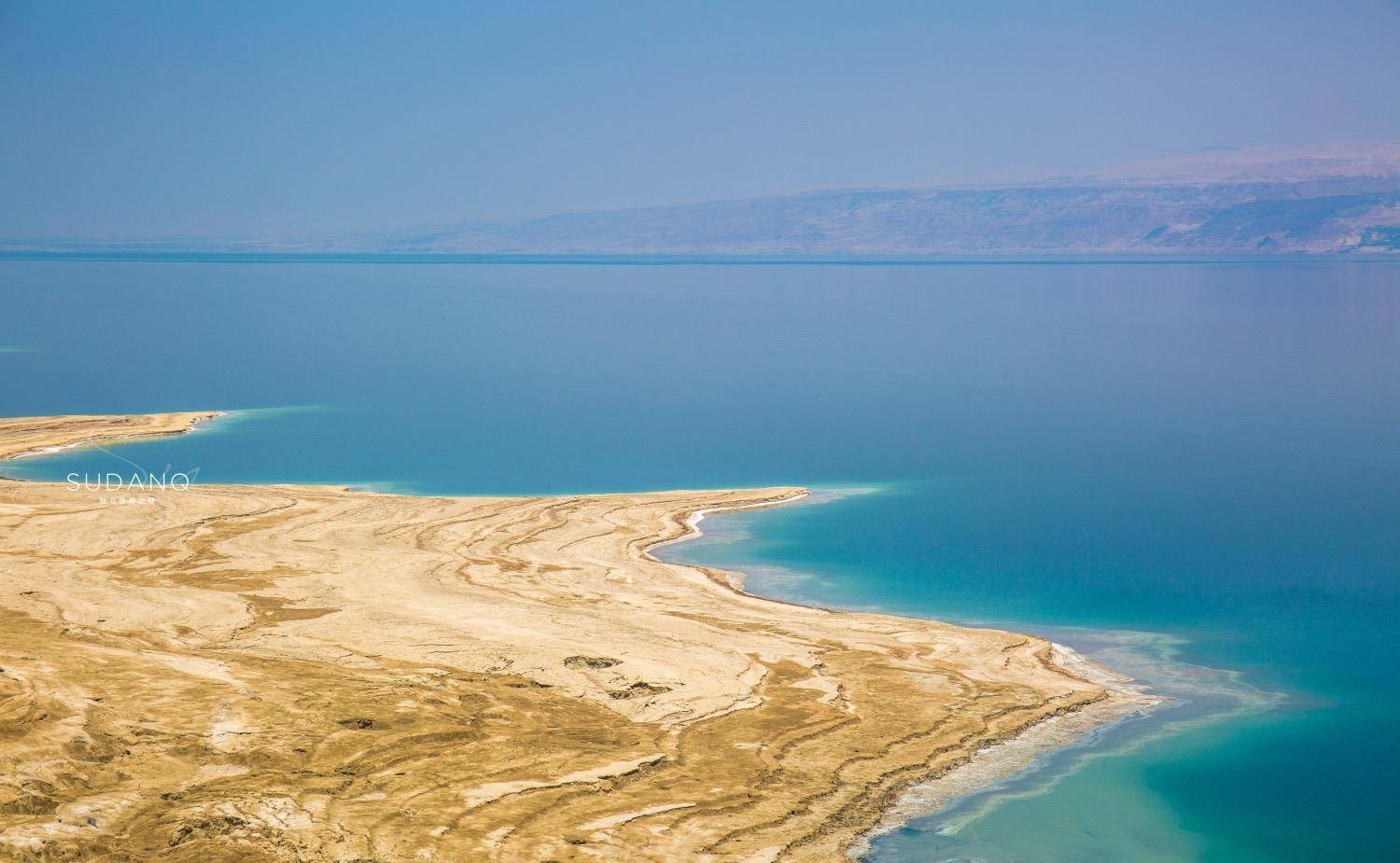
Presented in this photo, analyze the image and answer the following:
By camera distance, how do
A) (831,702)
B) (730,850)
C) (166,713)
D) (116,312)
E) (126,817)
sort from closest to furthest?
1. (126,817)
2. (730,850)
3. (166,713)
4. (831,702)
5. (116,312)

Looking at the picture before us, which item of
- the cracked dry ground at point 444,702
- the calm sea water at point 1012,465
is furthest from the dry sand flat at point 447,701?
the calm sea water at point 1012,465

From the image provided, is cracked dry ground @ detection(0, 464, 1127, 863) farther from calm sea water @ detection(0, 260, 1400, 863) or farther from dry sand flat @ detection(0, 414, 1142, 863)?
calm sea water @ detection(0, 260, 1400, 863)

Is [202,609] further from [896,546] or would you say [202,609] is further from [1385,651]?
[1385,651]

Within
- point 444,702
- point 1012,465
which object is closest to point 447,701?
point 444,702

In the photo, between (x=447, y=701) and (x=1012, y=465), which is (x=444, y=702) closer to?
(x=447, y=701)

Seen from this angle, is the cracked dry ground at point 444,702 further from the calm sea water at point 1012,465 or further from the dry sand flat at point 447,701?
the calm sea water at point 1012,465

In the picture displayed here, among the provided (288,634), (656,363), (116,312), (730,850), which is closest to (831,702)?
(730,850)
